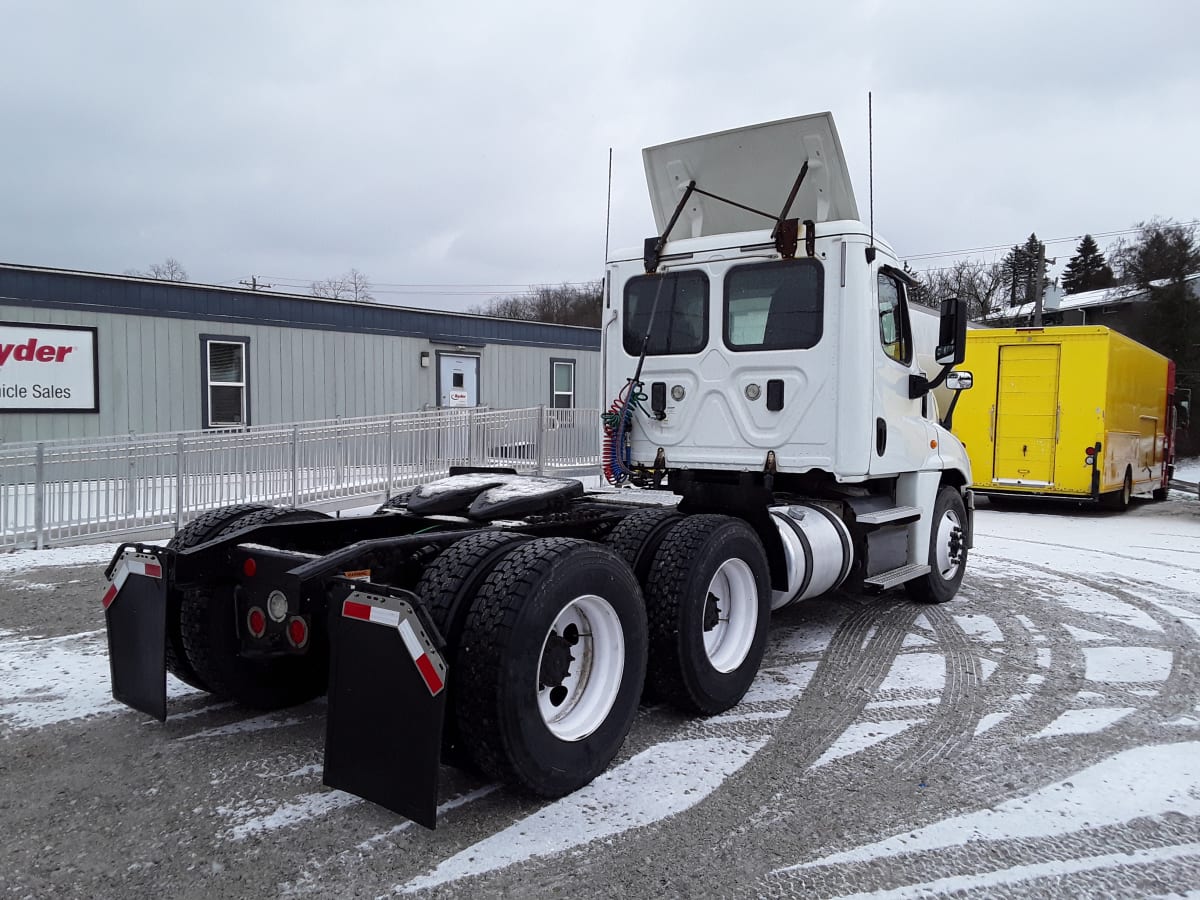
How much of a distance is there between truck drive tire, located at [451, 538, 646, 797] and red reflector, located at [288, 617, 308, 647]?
74cm

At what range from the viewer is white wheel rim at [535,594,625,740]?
351 cm

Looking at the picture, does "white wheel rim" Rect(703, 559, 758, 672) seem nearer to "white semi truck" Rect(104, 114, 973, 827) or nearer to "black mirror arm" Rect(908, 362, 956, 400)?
"white semi truck" Rect(104, 114, 973, 827)

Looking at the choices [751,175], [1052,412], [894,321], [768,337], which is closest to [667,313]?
[768,337]

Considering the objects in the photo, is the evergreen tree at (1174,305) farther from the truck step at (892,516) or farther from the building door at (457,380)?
the truck step at (892,516)

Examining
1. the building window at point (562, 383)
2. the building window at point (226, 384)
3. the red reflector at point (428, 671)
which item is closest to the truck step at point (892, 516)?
the red reflector at point (428, 671)

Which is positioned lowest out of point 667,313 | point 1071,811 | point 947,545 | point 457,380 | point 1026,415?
point 1071,811

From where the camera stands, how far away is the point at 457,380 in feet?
60.1

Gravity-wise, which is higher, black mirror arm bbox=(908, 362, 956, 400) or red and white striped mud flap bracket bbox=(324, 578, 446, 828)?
black mirror arm bbox=(908, 362, 956, 400)

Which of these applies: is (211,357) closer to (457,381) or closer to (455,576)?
(457,381)

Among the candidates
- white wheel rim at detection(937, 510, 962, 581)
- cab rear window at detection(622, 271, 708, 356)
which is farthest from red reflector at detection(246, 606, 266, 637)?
white wheel rim at detection(937, 510, 962, 581)

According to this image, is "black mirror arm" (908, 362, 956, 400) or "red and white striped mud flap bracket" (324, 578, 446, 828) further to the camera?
"black mirror arm" (908, 362, 956, 400)

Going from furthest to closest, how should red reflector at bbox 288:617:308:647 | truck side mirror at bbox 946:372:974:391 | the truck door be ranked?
truck side mirror at bbox 946:372:974:391
the truck door
red reflector at bbox 288:617:308:647

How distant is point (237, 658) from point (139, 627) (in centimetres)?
46

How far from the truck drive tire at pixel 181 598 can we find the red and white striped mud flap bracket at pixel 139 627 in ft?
0.50
